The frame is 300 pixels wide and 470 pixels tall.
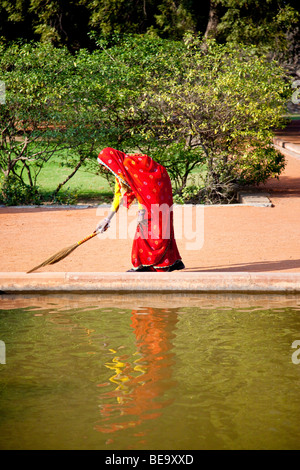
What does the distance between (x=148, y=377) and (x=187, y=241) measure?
200 inches

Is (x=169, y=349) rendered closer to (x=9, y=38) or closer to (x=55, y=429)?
(x=55, y=429)

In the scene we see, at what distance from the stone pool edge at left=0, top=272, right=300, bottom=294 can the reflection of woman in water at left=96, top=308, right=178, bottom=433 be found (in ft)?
1.74

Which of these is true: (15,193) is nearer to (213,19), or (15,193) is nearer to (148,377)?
(148,377)

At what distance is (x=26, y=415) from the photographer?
16.0ft

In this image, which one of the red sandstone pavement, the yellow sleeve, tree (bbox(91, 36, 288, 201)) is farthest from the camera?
tree (bbox(91, 36, 288, 201))

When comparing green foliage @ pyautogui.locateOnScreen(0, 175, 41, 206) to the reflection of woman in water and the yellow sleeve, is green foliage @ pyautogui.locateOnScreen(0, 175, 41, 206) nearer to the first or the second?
the yellow sleeve

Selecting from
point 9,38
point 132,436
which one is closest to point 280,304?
point 132,436

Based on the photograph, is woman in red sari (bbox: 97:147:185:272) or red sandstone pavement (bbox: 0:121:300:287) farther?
red sandstone pavement (bbox: 0:121:300:287)

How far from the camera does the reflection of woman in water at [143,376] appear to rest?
15.9ft

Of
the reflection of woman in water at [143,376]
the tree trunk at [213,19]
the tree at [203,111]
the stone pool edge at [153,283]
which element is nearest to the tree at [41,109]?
the tree at [203,111]

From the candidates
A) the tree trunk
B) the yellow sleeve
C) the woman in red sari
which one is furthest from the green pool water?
the tree trunk

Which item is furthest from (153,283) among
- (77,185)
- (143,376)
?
(77,185)

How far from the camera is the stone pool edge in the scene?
25.0 feet

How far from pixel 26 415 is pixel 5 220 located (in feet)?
25.9
